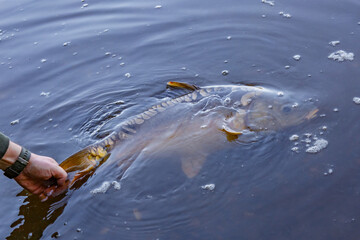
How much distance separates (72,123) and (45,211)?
1211 mm

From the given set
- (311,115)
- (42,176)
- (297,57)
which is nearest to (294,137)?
(311,115)

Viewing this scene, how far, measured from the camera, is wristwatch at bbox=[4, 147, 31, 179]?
3.34 meters

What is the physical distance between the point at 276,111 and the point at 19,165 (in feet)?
7.53

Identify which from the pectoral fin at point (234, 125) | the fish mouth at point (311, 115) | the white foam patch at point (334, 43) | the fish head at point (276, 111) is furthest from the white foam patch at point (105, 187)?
the white foam patch at point (334, 43)

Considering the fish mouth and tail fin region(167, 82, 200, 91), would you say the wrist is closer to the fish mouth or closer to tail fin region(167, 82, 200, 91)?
tail fin region(167, 82, 200, 91)

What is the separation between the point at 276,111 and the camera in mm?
4324

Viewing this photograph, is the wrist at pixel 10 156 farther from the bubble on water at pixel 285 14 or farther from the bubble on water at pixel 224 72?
the bubble on water at pixel 285 14

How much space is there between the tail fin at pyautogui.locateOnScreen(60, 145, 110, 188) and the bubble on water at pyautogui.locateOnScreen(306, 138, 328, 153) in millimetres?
1720

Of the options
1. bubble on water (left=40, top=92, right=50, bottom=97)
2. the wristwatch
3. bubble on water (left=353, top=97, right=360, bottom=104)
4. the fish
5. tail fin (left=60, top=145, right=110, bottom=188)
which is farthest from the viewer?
bubble on water (left=40, top=92, right=50, bottom=97)

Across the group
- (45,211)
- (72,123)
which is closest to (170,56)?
(72,123)

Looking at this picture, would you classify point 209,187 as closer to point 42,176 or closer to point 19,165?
point 42,176

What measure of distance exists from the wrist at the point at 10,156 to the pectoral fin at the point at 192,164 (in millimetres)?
1367

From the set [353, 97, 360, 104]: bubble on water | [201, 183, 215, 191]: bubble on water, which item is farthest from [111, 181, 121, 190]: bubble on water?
[353, 97, 360, 104]: bubble on water

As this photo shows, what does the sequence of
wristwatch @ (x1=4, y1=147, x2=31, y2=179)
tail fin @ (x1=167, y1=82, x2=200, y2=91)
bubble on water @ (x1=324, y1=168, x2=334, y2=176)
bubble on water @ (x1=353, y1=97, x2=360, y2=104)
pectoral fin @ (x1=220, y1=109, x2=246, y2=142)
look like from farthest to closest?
tail fin @ (x1=167, y1=82, x2=200, y2=91) → bubble on water @ (x1=353, y1=97, x2=360, y2=104) → pectoral fin @ (x1=220, y1=109, x2=246, y2=142) → bubble on water @ (x1=324, y1=168, x2=334, y2=176) → wristwatch @ (x1=4, y1=147, x2=31, y2=179)
